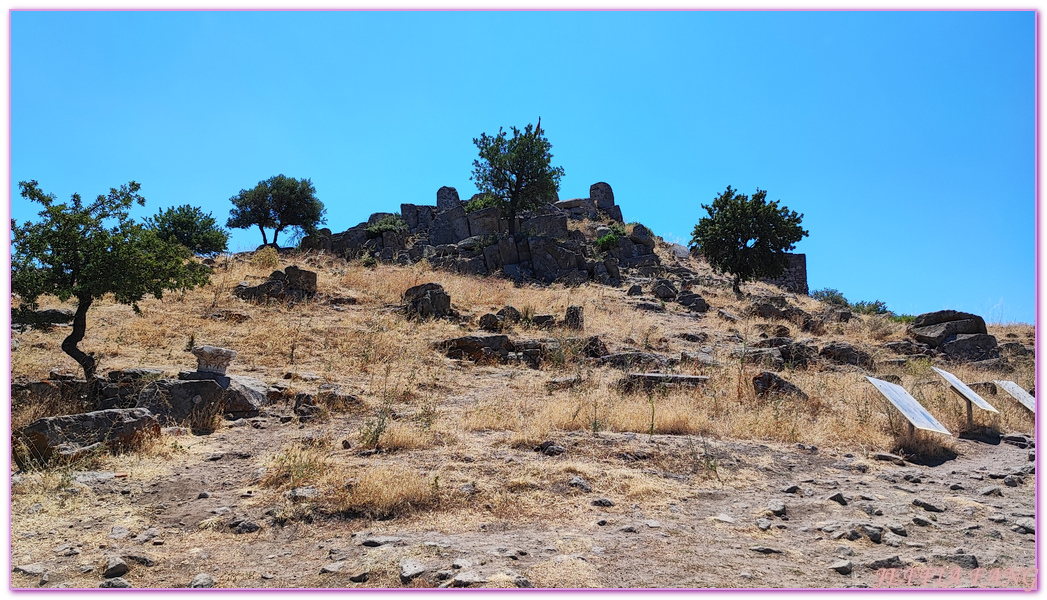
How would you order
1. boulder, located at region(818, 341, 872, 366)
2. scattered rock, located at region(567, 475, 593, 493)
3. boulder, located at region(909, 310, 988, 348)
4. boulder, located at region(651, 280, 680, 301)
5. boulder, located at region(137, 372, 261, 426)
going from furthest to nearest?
boulder, located at region(651, 280, 680, 301) → boulder, located at region(909, 310, 988, 348) → boulder, located at region(818, 341, 872, 366) → boulder, located at region(137, 372, 261, 426) → scattered rock, located at region(567, 475, 593, 493)

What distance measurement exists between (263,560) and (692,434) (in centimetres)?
477

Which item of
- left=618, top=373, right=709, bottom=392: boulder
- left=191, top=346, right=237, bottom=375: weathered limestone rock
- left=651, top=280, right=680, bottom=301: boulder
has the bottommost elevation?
left=618, top=373, right=709, bottom=392: boulder

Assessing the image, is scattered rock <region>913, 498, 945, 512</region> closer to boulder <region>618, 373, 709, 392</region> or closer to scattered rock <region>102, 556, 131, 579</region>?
boulder <region>618, 373, 709, 392</region>

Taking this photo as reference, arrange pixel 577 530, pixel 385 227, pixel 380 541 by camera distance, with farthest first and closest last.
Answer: pixel 385 227
pixel 577 530
pixel 380 541

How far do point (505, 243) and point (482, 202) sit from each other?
17.8ft

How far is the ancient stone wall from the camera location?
107 feet

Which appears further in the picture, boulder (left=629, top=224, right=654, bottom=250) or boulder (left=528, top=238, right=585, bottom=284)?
boulder (left=629, top=224, right=654, bottom=250)

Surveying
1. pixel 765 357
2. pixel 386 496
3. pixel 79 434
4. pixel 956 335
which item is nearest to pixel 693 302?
pixel 956 335

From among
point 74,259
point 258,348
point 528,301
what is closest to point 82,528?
point 74,259

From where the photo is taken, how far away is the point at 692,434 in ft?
23.3

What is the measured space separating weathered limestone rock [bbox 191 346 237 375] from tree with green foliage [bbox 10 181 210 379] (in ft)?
4.29

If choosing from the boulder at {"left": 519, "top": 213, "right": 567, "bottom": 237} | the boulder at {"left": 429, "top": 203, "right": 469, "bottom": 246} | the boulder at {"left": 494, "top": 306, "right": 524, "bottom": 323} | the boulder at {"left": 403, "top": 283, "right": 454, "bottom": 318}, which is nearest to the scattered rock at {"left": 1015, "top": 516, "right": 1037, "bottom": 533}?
the boulder at {"left": 494, "top": 306, "right": 524, "bottom": 323}

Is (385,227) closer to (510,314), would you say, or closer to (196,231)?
(196,231)

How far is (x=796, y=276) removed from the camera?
109 ft
